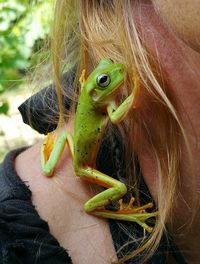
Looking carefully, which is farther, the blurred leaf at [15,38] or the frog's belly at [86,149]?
the blurred leaf at [15,38]

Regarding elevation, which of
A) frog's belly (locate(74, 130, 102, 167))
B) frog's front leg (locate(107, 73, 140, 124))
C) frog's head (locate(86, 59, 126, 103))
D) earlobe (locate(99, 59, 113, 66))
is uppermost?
earlobe (locate(99, 59, 113, 66))

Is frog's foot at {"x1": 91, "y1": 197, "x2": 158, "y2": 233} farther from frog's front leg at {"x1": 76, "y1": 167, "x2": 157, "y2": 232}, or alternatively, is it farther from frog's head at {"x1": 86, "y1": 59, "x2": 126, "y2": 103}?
frog's head at {"x1": 86, "y1": 59, "x2": 126, "y2": 103}

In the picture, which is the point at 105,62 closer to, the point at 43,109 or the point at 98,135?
the point at 98,135

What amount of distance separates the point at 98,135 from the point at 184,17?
1.26 ft

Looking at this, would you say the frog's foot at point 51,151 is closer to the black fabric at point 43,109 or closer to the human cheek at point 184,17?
the black fabric at point 43,109

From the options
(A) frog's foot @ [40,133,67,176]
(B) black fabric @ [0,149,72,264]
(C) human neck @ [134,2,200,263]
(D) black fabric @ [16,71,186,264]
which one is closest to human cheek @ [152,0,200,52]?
(C) human neck @ [134,2,200,263]

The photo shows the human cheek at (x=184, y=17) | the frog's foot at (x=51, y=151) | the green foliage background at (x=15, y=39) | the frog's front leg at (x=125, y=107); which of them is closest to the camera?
the human cheek at (x=184, y=17)

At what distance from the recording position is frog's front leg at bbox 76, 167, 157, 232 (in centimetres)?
146

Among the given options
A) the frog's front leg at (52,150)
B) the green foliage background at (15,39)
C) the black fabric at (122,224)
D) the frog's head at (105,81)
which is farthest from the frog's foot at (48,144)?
the green foliage background at (15,39)

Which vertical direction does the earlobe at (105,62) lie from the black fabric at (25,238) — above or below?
above

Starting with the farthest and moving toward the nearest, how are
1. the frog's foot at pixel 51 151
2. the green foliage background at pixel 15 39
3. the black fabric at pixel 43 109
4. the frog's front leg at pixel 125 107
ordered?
the green foliage background at pixel 15 39
the black fabric at pixel 43 109
the frog's foot at pixel 51 151
the frog's front leg at pixel 125 107

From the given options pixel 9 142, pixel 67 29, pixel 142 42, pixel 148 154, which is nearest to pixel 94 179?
pixel 148 154

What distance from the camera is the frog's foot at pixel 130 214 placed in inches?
57.9

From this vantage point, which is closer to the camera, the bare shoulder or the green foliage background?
the bare shoulder
